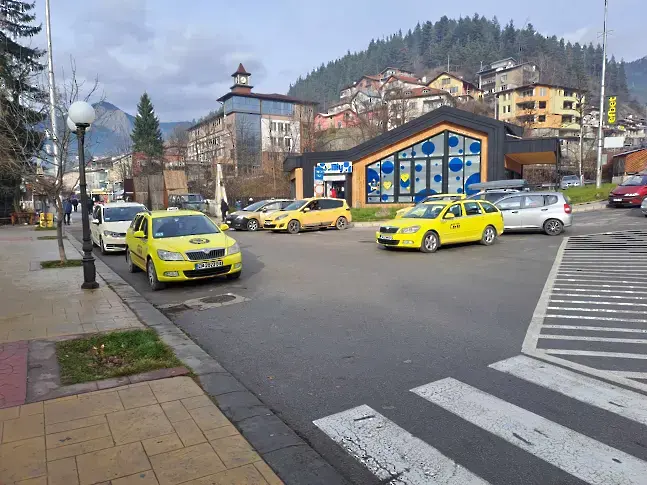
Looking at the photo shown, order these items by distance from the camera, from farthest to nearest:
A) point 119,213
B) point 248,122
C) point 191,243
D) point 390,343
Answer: point 248,122 < point 119,213 < point 191,243 < point 390,343

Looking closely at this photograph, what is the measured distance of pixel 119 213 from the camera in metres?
16.7

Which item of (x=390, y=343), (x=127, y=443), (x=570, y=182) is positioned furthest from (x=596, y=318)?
(x=570, y=182)

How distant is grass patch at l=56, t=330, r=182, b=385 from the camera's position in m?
4.99

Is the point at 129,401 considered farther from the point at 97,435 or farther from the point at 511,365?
the point at 511,365

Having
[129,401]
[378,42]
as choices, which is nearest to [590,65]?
[378,42]

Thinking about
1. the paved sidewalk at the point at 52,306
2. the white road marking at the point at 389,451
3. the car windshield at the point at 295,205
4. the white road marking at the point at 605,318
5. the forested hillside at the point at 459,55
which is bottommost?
the white road marking at the point at 389,451

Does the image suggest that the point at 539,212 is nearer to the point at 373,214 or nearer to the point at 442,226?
the point at 442,226

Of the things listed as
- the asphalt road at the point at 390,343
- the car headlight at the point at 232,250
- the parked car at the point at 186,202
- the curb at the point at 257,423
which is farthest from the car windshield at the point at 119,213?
the parked car at the point at 186,202

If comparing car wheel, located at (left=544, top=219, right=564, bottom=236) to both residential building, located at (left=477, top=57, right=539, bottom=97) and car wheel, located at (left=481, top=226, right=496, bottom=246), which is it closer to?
car wheel, located at (left=481, top=226, right=496, bottom=246)

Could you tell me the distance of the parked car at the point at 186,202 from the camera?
38.4 metres

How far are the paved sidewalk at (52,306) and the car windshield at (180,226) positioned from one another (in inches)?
65.6

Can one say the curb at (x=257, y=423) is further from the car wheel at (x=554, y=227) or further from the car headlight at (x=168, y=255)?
the car wheel at (x=554, y=227)

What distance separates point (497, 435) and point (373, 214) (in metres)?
25.7

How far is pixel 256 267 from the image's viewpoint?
12.4 meters
